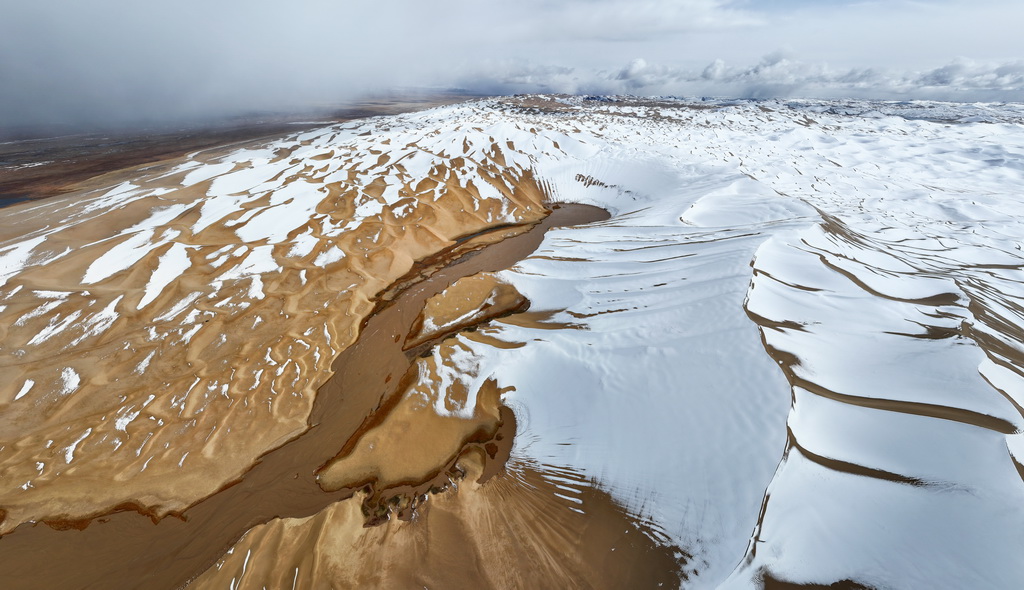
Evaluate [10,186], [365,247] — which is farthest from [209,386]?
[10,186]

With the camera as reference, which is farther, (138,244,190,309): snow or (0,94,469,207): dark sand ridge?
(0,94,469,207): dark sand ridge

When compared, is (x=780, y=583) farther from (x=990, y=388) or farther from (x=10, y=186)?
(x=10, y=186)

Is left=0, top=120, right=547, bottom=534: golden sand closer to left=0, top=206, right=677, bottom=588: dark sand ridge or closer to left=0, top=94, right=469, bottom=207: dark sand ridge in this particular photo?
left=0, top=206, right=677, bottom=588: dark sand ridge

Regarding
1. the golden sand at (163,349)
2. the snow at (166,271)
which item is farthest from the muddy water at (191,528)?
the snow at (166,271)

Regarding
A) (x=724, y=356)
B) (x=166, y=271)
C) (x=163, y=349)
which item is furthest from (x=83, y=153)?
(x=724, y=356)

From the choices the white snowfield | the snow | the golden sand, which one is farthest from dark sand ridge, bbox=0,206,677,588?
the snow

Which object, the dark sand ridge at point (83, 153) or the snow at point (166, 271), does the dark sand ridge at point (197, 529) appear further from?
the dark sand ridge at point (83, 153)
